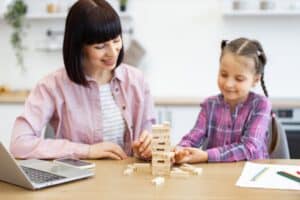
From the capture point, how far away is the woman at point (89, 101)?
5.66ft

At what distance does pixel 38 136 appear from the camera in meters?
1.81

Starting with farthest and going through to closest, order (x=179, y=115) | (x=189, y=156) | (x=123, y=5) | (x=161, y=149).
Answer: (x=123, y=5)
(x=179, y=115)
(x=189, y=156)
(x=161, y=149)

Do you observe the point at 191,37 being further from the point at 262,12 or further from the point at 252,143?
the point at 252,143

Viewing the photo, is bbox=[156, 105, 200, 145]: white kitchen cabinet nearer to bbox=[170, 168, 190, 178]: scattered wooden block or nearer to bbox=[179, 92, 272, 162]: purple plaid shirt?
bbox=[179, 92, 272, 162]: purple plaid shirt

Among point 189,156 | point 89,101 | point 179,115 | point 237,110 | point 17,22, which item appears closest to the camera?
point 189,156

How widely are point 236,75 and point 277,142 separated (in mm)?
298

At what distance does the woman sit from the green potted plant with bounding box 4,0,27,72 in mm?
2023

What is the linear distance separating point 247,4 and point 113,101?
1944 mm

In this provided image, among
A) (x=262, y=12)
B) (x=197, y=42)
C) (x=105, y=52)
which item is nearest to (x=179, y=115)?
(x=197, y=42)

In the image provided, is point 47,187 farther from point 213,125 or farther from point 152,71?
point 152,71

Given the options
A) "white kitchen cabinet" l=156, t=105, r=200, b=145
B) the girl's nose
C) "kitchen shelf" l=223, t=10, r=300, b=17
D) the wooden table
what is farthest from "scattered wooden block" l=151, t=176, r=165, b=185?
"kitchen shelf" l=223, t=10, r=300, b=17

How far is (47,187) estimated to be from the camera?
1.36 m

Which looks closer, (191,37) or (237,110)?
(237,110)

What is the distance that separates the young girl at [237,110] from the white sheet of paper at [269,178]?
12cm
